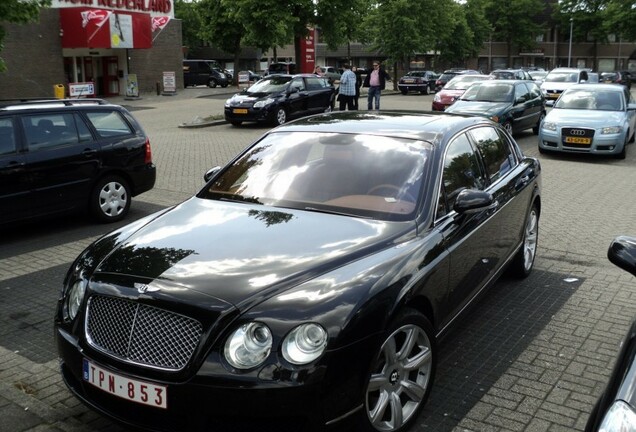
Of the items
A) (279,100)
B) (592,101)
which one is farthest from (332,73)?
(592,101)

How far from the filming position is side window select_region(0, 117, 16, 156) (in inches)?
296

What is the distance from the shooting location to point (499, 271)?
17.5ft

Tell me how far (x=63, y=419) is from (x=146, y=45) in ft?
116

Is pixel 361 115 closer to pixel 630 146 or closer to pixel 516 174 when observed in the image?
pixel 516 174

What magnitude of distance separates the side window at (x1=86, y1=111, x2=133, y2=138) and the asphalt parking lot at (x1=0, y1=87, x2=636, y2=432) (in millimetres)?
1183

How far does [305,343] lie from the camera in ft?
9.89

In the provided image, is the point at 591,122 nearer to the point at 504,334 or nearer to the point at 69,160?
the point at 504,334

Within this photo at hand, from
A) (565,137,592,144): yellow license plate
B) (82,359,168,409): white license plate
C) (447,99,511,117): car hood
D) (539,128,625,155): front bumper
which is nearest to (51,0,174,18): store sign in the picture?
(447,99,511,117): car hood

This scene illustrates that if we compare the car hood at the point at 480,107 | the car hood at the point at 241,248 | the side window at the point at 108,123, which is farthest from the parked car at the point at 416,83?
the car hood at the point at 241,248

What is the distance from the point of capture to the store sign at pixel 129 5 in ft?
109

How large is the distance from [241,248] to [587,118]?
1362 cm

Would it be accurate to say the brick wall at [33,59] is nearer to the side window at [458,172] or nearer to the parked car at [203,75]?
the parked car at [203,75]

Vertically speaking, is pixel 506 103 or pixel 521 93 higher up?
pixel 521 93

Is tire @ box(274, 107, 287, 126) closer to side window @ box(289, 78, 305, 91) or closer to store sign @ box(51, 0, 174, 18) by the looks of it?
side window @ box(289, 78, 305, 91)
